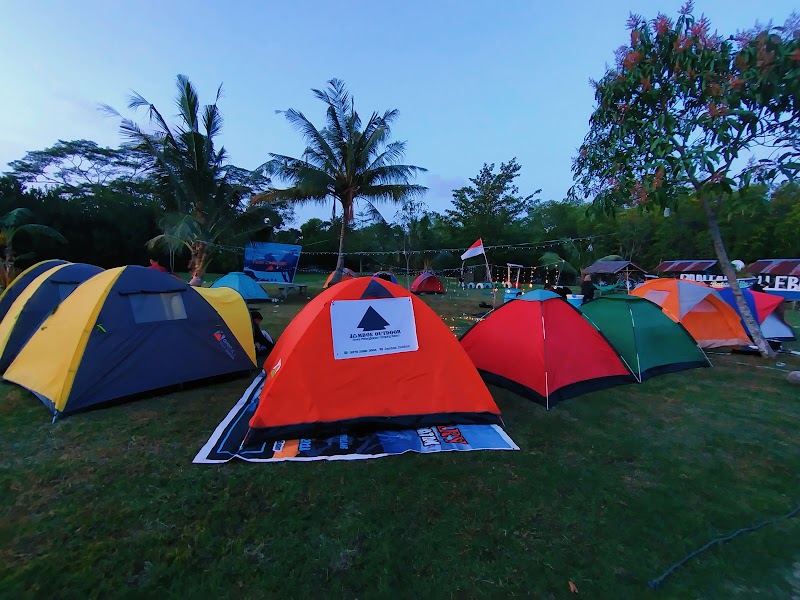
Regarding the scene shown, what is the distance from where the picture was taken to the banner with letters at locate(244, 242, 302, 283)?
1605cm

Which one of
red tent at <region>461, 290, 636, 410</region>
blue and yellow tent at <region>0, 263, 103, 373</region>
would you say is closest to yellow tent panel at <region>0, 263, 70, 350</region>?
blue and yellow tent at <region>0, 263, 103, 373</region>

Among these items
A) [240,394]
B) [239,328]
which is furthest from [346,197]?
[240,394]

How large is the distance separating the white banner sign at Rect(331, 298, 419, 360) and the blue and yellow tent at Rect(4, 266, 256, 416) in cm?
198

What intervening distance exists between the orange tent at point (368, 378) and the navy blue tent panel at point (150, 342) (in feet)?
5.00

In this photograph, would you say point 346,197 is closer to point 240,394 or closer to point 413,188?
A: point 413,188

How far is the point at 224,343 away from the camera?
4695 millimetres

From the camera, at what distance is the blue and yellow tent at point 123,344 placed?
3.75 metres

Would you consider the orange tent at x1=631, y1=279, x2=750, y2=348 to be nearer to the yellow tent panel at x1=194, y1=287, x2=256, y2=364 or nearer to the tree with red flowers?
the tree with red flowers

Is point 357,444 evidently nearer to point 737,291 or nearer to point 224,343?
point 224,343

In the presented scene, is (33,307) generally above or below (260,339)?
above

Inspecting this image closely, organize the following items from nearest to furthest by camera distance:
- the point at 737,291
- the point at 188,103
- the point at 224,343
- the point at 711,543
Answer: the point at 711,543, the point at 224,343, the point at 737,291, the point at 188,103

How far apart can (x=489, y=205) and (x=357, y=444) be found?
33.2m

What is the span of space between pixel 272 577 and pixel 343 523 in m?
0.50

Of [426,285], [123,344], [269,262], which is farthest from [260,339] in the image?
[426,285]
